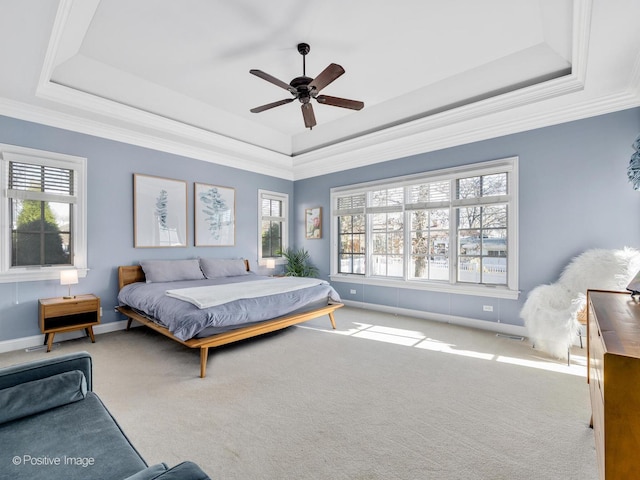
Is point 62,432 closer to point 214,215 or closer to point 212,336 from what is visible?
point 212,336

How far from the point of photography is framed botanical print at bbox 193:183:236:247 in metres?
5.27

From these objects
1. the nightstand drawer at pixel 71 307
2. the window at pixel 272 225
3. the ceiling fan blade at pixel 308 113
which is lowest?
the nightstand drawer at pixel 71 307

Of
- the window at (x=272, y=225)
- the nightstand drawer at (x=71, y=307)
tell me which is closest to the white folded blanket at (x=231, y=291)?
the nightstand drawer at (x=71, y=307)

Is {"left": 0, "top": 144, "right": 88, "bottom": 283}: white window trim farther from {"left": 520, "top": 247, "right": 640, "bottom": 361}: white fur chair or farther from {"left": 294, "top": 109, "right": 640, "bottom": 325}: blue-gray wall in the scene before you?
{"left": 520, "top": 247, "right": 640, "bottom": 361}: white fur chair

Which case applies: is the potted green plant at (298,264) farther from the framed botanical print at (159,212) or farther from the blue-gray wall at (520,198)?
the framed botanical print at (159,212)

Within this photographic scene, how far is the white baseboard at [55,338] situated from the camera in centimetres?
351

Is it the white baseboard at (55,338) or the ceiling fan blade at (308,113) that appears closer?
the ceiling fan blade at (308,113)

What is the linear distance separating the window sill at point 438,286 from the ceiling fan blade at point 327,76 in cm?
332

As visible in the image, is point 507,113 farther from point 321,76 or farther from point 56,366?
point 56,366

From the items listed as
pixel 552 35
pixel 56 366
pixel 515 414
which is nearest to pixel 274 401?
pixel 56 366

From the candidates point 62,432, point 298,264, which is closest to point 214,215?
point 298,264

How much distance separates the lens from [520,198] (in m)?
4.04

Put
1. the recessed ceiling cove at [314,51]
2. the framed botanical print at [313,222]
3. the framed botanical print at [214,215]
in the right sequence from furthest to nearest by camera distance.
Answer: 1. the framed botanical print at [313,222]
2. the framed botanical print at [214,215]
3. the recessed ceiling cove at [314,51]

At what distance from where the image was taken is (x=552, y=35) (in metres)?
3.06
